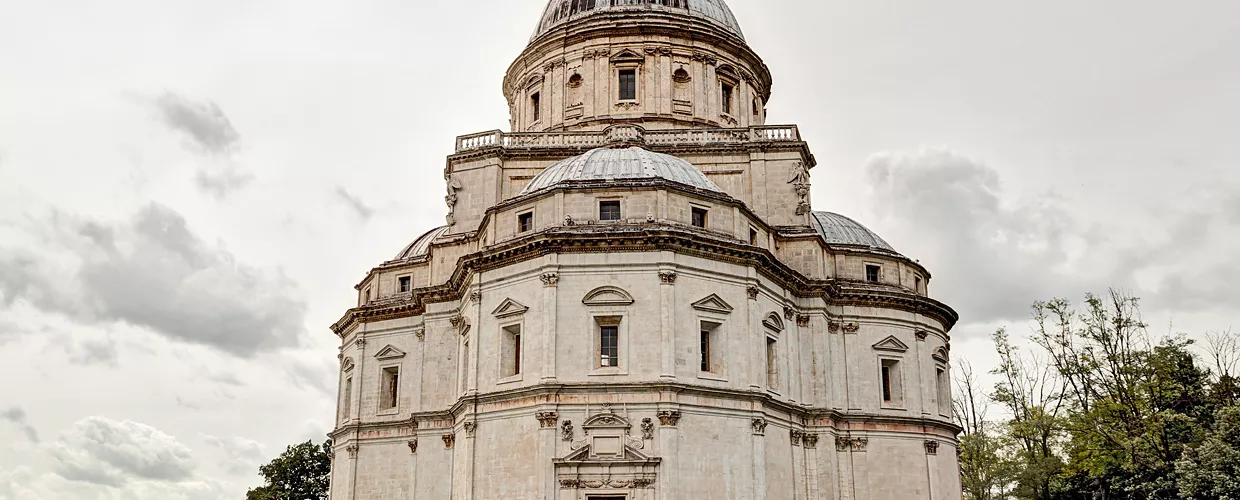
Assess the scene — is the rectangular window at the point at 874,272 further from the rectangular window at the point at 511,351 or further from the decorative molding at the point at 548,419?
the decorative molding at the point at 548,419

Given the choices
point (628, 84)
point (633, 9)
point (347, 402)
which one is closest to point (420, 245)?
point (347, 402)

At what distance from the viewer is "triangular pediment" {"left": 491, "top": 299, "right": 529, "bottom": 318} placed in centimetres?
3044

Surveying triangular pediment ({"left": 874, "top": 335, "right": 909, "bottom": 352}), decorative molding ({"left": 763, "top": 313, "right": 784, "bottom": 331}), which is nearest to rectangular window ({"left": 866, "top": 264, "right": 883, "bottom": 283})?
triangular pediment ({"left": 874, "top": 335, "right": 909, "bottom": 352})

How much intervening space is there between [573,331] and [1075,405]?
23276mm

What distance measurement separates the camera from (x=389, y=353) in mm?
40219

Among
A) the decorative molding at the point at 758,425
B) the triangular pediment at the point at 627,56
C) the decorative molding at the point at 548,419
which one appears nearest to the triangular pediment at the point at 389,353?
the decorative molding at the point at 548,419

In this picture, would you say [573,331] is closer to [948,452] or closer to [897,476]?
[897,476]

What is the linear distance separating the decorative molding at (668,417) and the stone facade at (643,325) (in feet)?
0.22

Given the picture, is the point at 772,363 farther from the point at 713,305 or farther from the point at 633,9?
the point at 633,9

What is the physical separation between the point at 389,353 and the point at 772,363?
15941 mm

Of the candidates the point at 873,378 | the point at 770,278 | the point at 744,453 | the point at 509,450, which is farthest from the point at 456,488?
the point at 873,378

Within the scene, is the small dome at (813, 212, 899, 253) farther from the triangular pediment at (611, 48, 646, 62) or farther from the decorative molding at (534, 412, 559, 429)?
the decorative molding at (534, 412, 559, 429)

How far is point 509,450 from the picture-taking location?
96.5ft

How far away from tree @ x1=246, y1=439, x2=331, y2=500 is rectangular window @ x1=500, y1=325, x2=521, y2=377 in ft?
94.8
